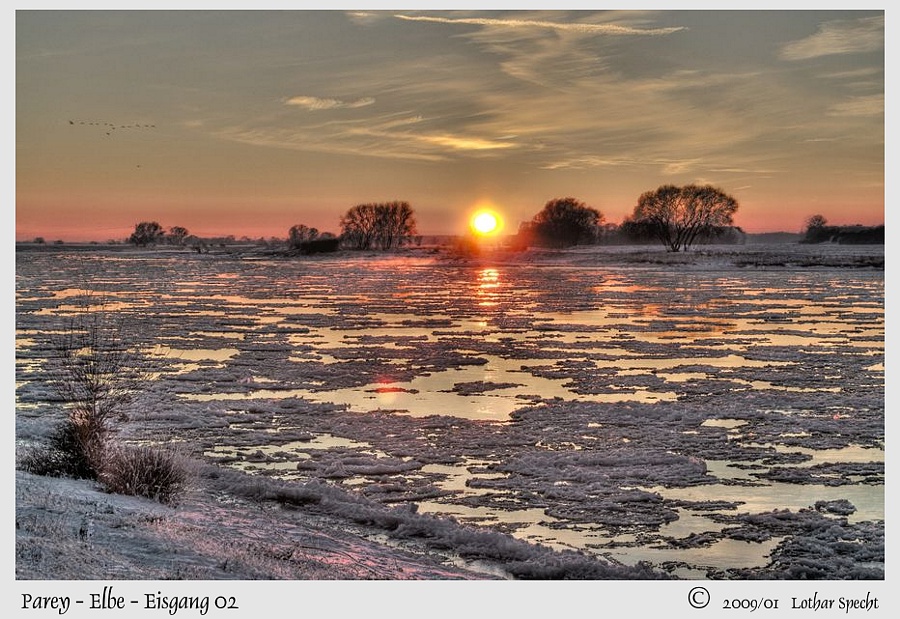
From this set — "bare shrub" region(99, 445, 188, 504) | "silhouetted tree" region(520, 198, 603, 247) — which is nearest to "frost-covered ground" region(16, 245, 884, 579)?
"bare shrub" region(99, 445, 188, 504)

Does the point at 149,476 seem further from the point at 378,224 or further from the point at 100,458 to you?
the point at 378,224

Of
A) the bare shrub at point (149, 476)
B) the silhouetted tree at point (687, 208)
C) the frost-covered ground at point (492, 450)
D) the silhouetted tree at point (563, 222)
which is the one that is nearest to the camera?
the frost-covered ground at point (492, 450)

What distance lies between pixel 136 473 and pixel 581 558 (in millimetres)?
5004

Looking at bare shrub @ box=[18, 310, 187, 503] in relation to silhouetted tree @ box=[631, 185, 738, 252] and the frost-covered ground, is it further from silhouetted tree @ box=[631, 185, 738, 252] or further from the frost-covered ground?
silhouetted tree @ box=[631, 185, 738, 252]

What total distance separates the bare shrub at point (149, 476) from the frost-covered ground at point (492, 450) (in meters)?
0.29

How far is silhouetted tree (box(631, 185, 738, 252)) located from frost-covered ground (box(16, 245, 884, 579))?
65.9 meters

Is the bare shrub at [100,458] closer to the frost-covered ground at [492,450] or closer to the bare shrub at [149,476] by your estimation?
the bare shrub at [149,476]

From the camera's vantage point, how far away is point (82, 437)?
35.2 feet

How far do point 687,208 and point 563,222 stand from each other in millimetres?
19781

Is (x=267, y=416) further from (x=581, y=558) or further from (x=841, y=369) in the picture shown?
(x=841, y=369)

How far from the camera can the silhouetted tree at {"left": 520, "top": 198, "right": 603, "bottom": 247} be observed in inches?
4306

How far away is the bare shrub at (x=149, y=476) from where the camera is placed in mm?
10031

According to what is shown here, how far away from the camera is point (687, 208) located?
9325cm

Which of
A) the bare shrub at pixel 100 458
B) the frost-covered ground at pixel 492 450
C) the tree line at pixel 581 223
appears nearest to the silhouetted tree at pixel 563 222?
the tree line at pixel 581 223
